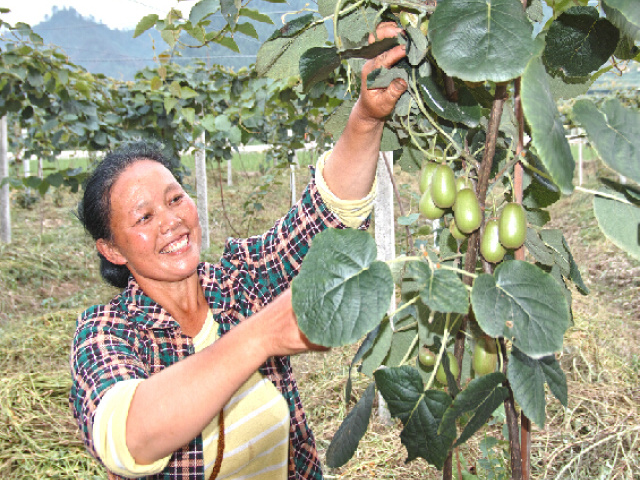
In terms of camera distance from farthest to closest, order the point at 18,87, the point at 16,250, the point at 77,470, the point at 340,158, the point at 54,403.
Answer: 1. the point at 16,250
2. the point at 18,87
3. the point at 54,403
4. the point at 77,470
5. the point at 340,158

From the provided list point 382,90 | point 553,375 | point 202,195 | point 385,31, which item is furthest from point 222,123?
point 553,375

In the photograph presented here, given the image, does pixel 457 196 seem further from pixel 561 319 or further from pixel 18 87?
pixel 18 87

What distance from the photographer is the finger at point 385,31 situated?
23.0 inches

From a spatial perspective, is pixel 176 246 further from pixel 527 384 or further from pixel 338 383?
pixel 338 383

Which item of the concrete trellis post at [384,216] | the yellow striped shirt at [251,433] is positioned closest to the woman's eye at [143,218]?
the yellow striped shirt at [251,433]

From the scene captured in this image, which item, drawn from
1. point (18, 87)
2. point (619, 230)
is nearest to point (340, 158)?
point (619, 230)

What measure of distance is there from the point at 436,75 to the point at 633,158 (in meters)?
0.23

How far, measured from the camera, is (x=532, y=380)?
1.84 feet

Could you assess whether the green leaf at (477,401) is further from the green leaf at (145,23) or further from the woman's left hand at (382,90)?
the green leaf at (145,23)

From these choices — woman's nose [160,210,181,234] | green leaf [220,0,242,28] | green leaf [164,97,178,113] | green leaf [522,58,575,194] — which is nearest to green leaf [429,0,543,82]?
green leaf [522,58,575,194]

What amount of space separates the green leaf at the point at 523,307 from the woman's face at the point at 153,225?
67 centimetres

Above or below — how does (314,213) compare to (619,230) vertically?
below

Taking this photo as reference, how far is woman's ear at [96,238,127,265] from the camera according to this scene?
114 cm

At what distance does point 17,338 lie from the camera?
3346 millimetres
